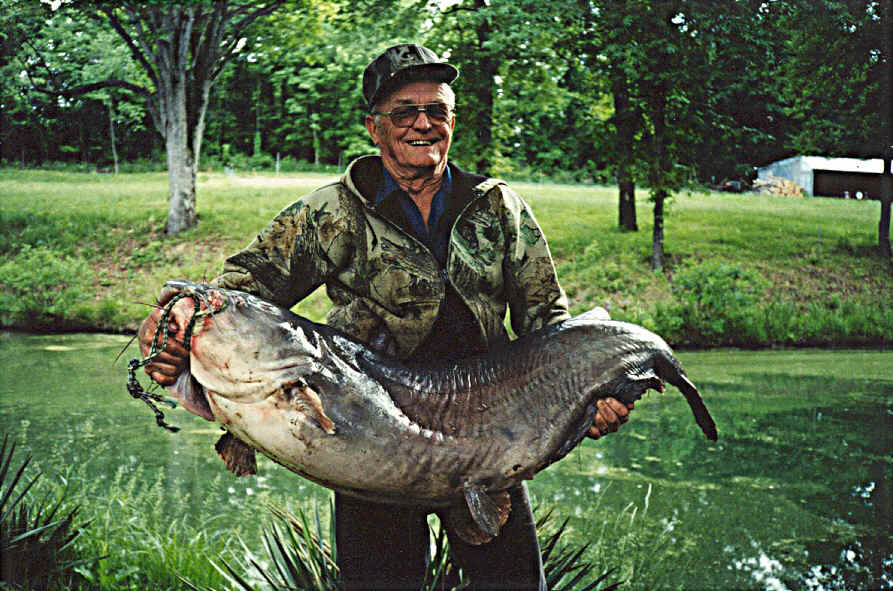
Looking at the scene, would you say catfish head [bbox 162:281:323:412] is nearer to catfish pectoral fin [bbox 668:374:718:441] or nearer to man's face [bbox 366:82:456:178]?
man's face [bbox 366:82:456:178]

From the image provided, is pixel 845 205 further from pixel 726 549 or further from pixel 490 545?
pixel 490 545

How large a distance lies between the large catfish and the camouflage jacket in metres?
0.16

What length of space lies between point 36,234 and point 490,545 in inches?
475

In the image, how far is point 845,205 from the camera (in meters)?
15.6

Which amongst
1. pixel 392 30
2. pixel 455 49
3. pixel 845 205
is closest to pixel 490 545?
pixel 455 49

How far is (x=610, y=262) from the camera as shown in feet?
35.9

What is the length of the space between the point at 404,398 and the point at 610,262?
9.19m

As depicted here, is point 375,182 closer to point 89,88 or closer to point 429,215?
point 429,215

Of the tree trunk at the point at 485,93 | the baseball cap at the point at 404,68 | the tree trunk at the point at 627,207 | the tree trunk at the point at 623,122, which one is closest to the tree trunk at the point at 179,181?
the tree trunk at the point at 485,93

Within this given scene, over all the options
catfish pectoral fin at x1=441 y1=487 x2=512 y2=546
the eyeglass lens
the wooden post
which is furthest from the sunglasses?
the wooden post

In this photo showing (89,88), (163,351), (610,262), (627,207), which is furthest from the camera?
(89,88)

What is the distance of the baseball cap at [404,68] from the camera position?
7.20 ft

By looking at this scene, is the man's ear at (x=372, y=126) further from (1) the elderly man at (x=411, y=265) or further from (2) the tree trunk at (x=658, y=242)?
(2) the tree trunk at (x=658, y=242)

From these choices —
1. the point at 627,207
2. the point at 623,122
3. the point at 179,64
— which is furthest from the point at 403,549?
the point at 179,64
